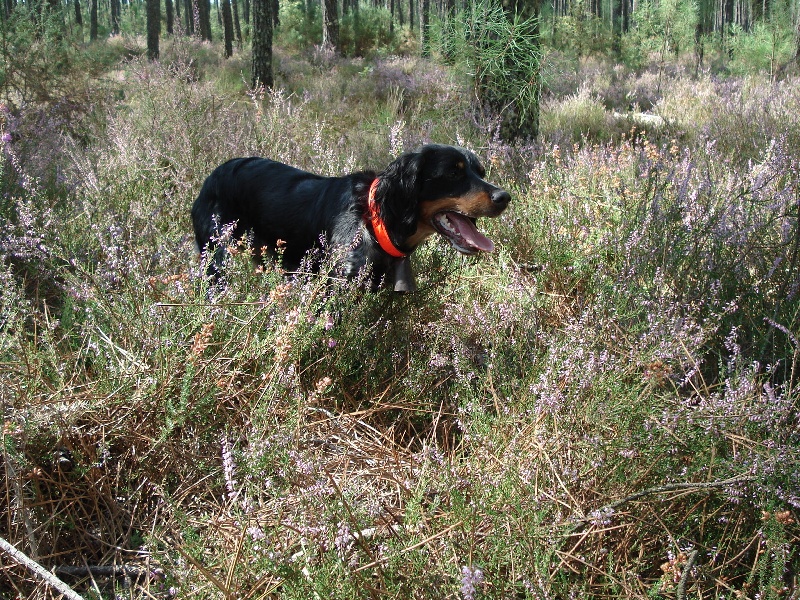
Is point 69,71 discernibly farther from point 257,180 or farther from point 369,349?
point 369,349

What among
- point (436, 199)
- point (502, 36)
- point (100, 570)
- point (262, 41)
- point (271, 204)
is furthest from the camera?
point (262, 41)

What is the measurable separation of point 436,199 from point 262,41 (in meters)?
9.36

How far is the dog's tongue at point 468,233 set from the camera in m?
3.14

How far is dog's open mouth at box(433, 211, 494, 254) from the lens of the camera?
3127mm

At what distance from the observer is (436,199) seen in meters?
3.23

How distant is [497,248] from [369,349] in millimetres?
1554

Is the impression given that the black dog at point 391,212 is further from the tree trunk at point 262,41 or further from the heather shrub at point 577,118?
the tree trunk at point 262,41

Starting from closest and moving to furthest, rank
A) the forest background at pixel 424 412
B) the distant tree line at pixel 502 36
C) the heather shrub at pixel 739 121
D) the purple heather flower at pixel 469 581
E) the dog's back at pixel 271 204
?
the purple heather flower at pixel 469 581 < the forest background at pixel 424 412 < the dog's back at pixel 271 204 < the heather shrub at pixel 739 121 < the distant tree line at pixel 502 36

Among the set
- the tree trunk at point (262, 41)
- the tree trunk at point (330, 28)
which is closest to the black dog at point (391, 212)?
the tree trunk at point (262, 41)

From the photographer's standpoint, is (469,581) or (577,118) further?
(577,118)

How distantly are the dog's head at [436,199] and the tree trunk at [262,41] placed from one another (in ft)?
27.9

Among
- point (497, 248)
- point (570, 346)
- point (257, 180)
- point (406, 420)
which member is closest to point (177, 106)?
point (257, 180)

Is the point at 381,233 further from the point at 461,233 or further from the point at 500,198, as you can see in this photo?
the point at 500,198

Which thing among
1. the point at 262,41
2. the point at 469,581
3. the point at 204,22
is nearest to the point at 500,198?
the point at 469,581
